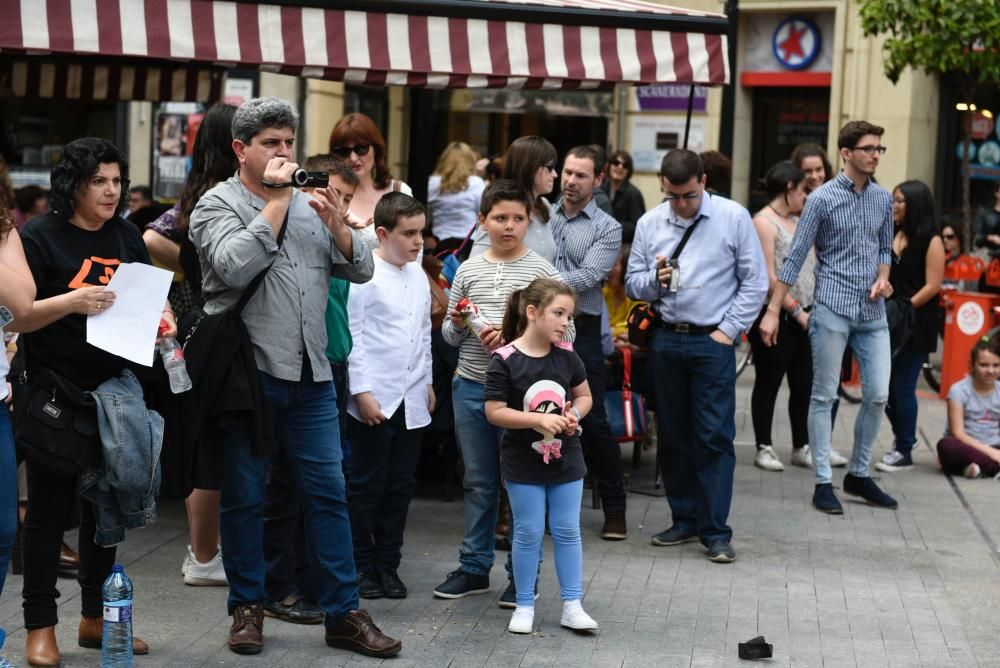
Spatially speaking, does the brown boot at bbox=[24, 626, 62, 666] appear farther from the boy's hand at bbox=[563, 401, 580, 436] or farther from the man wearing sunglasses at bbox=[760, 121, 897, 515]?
the man wearing sunglasses at bbox=[760, 121, 897, 515]

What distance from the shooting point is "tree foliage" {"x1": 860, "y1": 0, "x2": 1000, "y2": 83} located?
41.3 feet

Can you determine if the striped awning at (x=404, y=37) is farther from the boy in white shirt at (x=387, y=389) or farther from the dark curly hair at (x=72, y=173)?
the dark curly hair at (x=72, y=173)

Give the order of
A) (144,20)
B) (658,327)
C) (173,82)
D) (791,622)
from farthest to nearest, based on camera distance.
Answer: (173,82), (658,327), (144,20), (791,622)

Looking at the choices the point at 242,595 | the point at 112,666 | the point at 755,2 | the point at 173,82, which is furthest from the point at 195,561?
the point at 755,2

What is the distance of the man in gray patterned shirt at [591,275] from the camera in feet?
23.6

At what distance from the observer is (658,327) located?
7.22 meters

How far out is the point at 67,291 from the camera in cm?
483

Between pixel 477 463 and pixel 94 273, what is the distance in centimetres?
189

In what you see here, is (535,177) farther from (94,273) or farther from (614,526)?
(94,273)

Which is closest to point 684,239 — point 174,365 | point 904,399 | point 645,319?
point 645,319

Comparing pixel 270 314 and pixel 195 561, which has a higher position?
pixel 270 314

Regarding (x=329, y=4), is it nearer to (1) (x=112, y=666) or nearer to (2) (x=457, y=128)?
(1) (x=112, y=666)

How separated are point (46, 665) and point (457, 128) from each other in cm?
1485

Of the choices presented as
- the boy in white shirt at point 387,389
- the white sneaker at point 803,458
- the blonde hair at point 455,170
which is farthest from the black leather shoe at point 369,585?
the blonde hair at point 455,170
